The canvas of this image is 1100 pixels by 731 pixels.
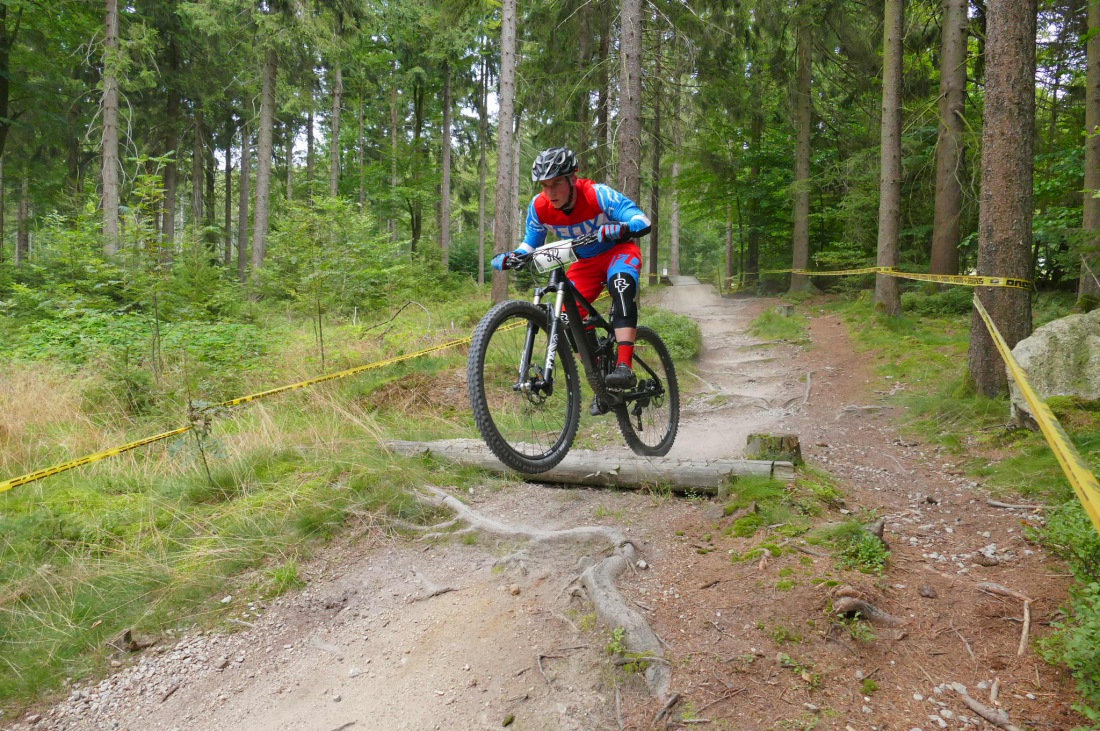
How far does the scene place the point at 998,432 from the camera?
220 inches

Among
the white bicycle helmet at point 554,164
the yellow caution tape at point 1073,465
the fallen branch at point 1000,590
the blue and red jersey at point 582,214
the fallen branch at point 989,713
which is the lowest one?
the fallen branch at point 989,713

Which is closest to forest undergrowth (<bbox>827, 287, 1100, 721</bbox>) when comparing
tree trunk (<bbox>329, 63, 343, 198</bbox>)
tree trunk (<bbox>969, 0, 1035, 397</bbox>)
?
tree trunk (<bbox>969, 0, 1035, 397</bbox>)

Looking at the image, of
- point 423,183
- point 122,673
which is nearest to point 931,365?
point 122,673

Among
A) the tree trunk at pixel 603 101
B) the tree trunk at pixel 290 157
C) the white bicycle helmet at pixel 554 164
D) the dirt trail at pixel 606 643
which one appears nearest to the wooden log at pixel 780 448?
the dirt trail at pixel 606 643

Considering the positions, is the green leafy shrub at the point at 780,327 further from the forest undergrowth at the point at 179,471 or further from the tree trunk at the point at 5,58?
the tree trunk at the point at 5,58

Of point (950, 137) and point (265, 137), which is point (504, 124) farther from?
point (265, 137)

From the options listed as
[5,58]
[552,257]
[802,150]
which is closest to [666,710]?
[552,257]

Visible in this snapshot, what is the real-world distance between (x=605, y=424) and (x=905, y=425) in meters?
3.37

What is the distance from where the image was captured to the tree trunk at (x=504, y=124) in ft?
40.8

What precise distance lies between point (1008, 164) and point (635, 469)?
15.7 feet

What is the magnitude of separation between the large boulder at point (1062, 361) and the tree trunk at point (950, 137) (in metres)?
7.28

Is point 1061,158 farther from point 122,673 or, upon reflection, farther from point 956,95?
point 122,673

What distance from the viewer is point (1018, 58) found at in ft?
19.4

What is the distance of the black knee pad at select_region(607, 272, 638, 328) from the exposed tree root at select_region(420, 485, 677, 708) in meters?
1.53
